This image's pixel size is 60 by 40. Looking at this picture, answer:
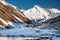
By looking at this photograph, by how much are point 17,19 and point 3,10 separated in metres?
0.37

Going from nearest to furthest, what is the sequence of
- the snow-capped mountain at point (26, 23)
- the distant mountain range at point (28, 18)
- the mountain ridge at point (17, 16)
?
the snow-capped mountain at point (26, 23), the distant mountain range at point (28, 18), the mountain ridge at point (17, 16)

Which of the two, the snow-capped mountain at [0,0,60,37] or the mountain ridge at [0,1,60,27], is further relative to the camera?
the mountain ridge at [0,1,60,27]

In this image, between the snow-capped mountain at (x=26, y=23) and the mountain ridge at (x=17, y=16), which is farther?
the mountain ridge at (x=17, y=16)

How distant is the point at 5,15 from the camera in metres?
5.96

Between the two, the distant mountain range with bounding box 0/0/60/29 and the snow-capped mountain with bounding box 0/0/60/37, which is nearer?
the snow-capped mountain with bounding box 0/0/60/37

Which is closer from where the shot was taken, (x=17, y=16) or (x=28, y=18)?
(x=28, y=18)

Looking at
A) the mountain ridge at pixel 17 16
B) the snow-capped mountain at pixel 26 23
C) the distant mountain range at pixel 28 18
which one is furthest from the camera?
the mountain ridge at pixel 17 16

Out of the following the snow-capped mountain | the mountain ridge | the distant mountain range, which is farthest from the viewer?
the mountain ridge

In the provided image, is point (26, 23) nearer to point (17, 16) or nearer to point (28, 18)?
point (28, 18)

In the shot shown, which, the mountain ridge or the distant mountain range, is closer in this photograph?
the distant mountain range

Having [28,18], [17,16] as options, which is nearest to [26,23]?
[28,18]

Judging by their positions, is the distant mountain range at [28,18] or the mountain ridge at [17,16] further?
the mountain ridge at [17,16]

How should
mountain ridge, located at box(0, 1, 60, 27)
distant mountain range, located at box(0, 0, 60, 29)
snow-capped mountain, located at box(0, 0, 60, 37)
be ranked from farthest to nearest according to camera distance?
mountain ridge, located at box(0, 1, 60, 27) < distant mountain range, located at box(0, 0, 60, 29) < snow-capped mountain, located at box(0, 0, 60, 37)

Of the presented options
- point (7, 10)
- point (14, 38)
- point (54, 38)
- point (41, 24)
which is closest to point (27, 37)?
point (14, 38)
